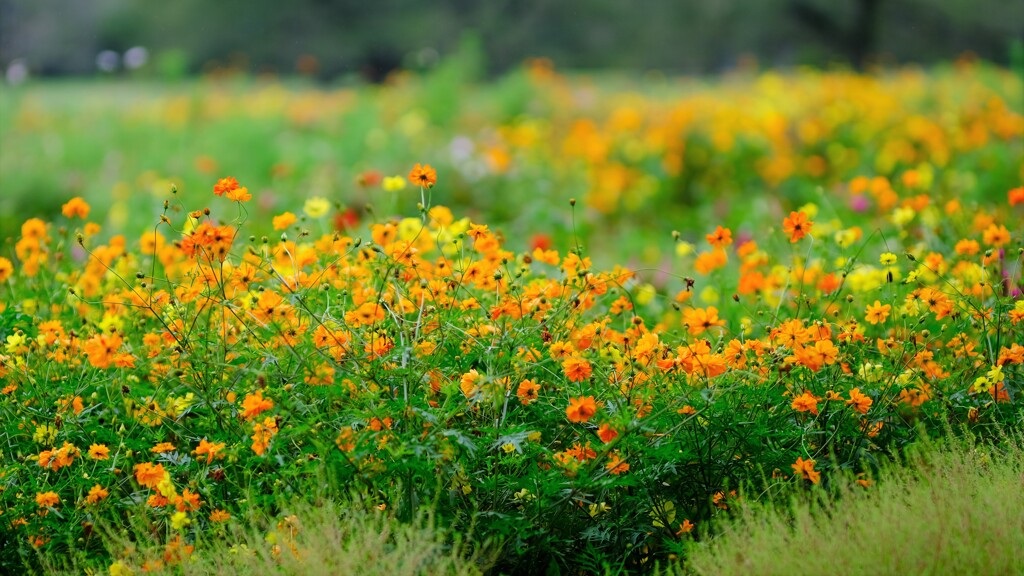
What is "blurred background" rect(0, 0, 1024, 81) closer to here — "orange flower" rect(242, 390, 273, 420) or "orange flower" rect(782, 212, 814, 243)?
"orange flower" rect(782, 212, 814, 243)

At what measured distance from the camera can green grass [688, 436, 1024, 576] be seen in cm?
181

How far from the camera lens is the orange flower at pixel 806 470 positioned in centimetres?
216

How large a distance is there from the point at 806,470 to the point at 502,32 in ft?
69.5

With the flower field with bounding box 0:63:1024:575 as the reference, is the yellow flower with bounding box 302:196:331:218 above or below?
above

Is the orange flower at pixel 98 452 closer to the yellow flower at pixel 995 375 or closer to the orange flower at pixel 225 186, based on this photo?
the orange flower at pixel 225 186

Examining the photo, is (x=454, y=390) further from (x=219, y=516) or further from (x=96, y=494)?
(x=96, y=494)

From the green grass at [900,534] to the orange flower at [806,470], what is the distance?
0.06 meters

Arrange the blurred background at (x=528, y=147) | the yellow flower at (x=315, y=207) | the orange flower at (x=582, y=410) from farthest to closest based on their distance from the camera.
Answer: the blurred background at (x=528, y=147), the yellow flower at (x=315, y=207), the orange flower at (x=582, y=410)

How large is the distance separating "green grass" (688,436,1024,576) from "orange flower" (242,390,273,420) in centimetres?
87

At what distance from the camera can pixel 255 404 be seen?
6.69 ft

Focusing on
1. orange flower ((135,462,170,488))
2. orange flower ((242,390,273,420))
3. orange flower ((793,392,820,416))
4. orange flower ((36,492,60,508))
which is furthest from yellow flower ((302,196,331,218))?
orange flower ((793,392,820,416))

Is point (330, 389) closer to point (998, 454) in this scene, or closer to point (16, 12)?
point (998, 454)

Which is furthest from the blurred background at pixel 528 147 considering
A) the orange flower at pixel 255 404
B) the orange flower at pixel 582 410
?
the orange flower at pixel 582 410

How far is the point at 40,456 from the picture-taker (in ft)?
7.14
